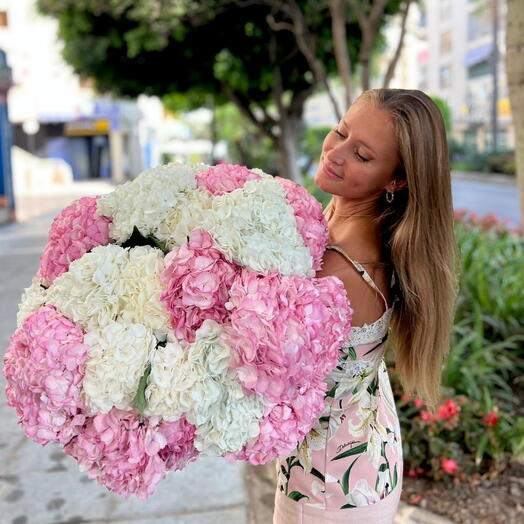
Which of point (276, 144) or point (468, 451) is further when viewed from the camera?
point (276, 144)

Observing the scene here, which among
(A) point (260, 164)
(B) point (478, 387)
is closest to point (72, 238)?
(B) point (478, 387)

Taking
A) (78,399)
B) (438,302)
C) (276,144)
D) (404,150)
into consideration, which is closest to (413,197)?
(404,150)

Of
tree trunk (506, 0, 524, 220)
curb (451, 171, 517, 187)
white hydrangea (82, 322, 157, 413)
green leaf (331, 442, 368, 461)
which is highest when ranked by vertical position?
tree trunk (506, 0, 524, 220)

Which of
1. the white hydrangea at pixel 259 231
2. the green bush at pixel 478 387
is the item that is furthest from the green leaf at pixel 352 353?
the green bush at pixel 478 387

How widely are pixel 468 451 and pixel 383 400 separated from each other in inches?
67.5

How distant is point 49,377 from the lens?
47.6 inches

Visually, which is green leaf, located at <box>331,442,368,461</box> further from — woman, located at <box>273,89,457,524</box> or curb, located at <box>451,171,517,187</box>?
curb, located at <box>451,171,517,187</box>

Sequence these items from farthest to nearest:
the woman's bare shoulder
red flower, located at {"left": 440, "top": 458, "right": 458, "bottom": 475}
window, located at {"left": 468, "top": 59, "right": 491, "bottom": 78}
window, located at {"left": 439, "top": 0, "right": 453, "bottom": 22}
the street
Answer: window, located at {"left": 439, "top": 0, "right": 453, "bottom": 22}
window, located at {"left": 468, "top": 59, "right": 491, "bottom": 78}
the street
red flower, located at {"left": 440, "top": 458, "right": 458, "bottom": 475}
the woman's bare shoulder

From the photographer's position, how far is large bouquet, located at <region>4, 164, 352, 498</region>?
3.99 feet

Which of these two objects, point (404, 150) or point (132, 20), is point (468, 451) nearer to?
point (404, 150)

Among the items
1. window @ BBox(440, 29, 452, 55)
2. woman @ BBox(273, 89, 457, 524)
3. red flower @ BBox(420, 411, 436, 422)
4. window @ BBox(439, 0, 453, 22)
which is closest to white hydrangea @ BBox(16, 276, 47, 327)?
woman @ BBox(273, 89, 457, 524)

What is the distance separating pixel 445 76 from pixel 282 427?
53818mm

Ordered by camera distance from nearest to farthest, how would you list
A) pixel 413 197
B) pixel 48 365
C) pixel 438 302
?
1. pixel 48 365
2. pixel 413 197
3. pixel 438 302

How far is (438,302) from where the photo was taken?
5.34 ft
